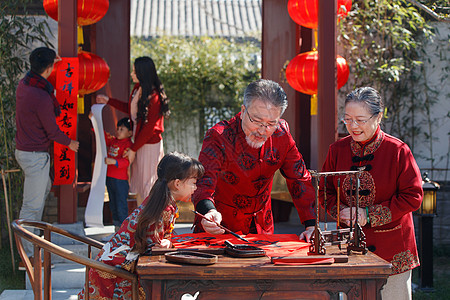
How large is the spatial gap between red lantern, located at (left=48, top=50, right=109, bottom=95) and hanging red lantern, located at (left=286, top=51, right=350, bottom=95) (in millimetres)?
1837

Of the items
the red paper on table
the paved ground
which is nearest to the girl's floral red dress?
the red paper on table

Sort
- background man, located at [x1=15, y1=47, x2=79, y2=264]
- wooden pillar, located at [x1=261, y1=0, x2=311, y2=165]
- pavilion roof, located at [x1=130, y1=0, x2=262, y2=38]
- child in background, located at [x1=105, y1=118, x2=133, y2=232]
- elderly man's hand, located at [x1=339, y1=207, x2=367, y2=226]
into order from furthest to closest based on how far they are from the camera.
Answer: pavilion roof, located at [x1=130, y1=0, x2=262, y2=38] → wooden pillar, located at [x1=261, y1=0, x2=311, y2=165] → child in background, located at [x1=105, y1=118, x2=133, y2=232] → background man, located at [x1=15, y1=47, x2=79, y2=264] → elderly man's hand, located at [x1=339, y1=207, x2=367, y2=226]

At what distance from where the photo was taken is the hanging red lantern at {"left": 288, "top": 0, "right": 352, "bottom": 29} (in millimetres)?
5375

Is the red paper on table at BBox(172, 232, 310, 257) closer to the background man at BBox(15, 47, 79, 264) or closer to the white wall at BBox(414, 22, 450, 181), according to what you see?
the background man at BBox(15, 47, 79, 264)

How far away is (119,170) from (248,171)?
2.77 meters

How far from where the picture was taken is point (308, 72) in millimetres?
5527

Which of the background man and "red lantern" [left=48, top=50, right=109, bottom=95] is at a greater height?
"red lantern" [left=48, top=50, right=109, bottom=95]

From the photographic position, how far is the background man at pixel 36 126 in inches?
184

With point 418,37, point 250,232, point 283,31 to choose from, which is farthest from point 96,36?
point 250,232

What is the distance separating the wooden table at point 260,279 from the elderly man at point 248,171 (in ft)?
2.14

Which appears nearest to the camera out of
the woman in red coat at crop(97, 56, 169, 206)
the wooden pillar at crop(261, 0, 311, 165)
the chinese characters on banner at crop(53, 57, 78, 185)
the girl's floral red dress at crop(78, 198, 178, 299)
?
the girl's floral red dress at crop(78, 198, 178, 299)

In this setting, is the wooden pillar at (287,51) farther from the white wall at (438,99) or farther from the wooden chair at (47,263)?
the wooden chair at (47,263)

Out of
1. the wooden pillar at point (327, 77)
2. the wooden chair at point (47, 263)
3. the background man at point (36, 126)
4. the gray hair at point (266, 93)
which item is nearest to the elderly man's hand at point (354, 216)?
the gray hair at point (266, 93)

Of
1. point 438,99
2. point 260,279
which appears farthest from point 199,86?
point 260,279
